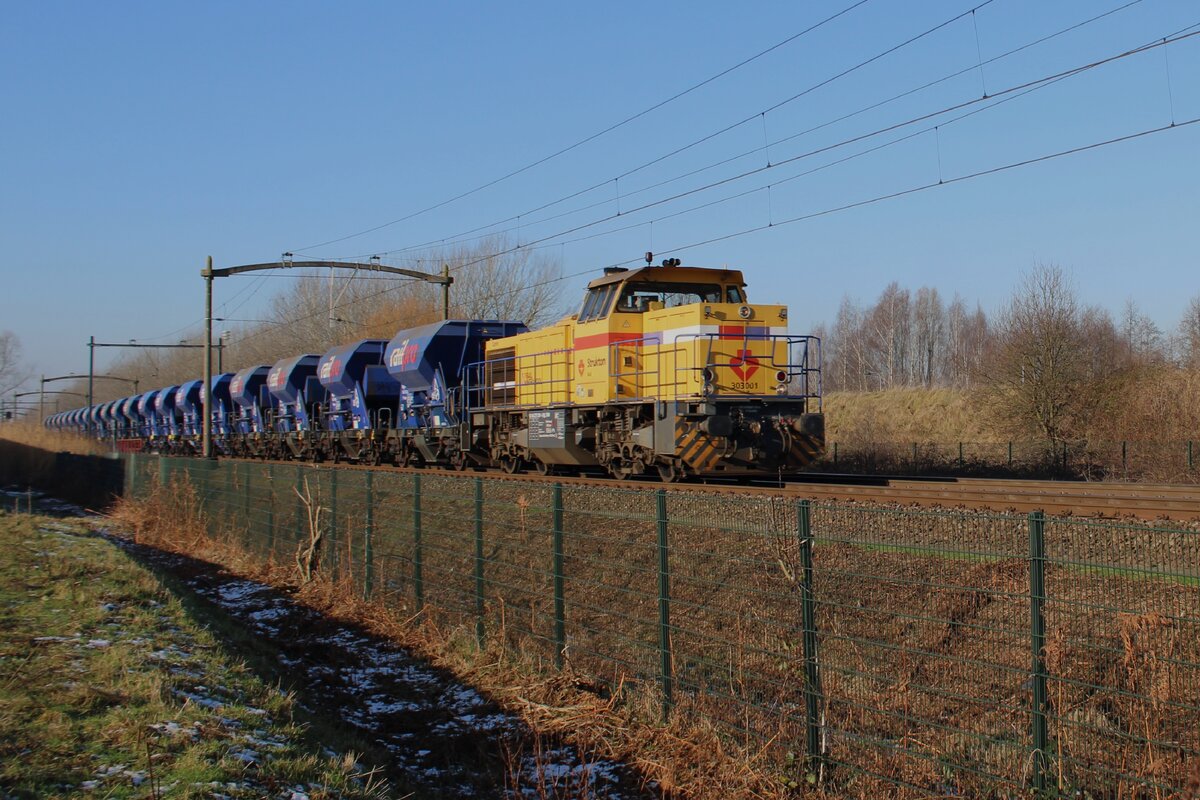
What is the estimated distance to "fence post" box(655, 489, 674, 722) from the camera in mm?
6449

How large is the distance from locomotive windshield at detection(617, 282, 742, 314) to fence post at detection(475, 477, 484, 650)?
26.2 feet

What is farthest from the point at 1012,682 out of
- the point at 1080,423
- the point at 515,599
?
the point at 1080,423

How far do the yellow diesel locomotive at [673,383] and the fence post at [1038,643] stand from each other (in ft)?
31.8

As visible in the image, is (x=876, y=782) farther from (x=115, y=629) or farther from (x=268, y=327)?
(x=268, y=327)

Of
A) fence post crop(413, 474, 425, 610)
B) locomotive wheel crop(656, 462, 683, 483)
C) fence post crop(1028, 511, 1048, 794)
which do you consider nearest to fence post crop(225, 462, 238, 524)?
locomotive wheel crop(656, 462, 683, 483)

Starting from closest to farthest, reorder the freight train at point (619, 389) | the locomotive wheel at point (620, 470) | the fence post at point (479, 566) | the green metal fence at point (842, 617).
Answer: the green metal fence at point (842, 617) → the fence post at point (479, 566) → the freight train at point (619, 389) → the locomotive wheel at point (620, 470)

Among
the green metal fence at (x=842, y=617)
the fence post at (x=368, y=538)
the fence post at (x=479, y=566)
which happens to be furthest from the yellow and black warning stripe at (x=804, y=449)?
the fence post at (x=479, y=566)

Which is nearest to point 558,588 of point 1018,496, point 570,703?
point 570,703

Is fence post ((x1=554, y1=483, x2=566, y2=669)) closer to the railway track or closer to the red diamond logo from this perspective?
the railway track

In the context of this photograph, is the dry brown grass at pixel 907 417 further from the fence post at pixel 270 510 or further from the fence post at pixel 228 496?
the fence post at pixel 270 510

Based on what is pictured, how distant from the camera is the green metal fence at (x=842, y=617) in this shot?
16.1ft

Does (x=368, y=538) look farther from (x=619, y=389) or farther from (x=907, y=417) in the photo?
(x=907, y=417)

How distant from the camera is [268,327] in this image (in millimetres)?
72625

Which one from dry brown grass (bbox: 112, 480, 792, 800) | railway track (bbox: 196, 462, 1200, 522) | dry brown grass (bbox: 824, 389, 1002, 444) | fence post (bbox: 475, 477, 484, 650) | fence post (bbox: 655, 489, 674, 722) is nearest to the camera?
dry brown grass (bbox: 112, 480, 792, 800)
